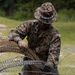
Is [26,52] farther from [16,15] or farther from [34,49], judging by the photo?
[16,15]

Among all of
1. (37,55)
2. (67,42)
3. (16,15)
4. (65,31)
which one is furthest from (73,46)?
(16,15)

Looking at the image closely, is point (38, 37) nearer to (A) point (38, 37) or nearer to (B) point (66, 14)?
(A) point (38, 37)

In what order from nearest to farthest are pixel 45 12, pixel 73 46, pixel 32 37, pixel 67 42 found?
pixel 45 12 → pixel 32 37 → pixel 73 46 → pixel 67 42

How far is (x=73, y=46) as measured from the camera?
1208 cm

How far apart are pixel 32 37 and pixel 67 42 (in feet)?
26.6

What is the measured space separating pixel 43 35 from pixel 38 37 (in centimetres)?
8

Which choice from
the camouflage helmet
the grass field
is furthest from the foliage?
the camouflage helmet

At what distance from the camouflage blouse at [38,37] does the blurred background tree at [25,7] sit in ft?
64.7

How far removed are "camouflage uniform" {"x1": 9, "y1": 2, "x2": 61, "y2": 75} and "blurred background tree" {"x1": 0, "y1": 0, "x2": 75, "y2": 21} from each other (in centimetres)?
1974

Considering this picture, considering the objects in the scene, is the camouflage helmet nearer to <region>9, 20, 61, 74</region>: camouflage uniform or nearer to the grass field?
<region>9, 20, 61, 74</region>: camouflage uniform

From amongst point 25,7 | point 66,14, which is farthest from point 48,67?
point 25,7

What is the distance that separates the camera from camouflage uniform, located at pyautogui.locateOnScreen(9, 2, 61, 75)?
4.77 m

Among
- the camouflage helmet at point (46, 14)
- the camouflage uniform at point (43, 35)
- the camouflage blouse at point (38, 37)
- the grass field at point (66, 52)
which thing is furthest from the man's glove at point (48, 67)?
the grass field at point (66, 52)

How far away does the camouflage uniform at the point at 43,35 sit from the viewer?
477 centimetres
